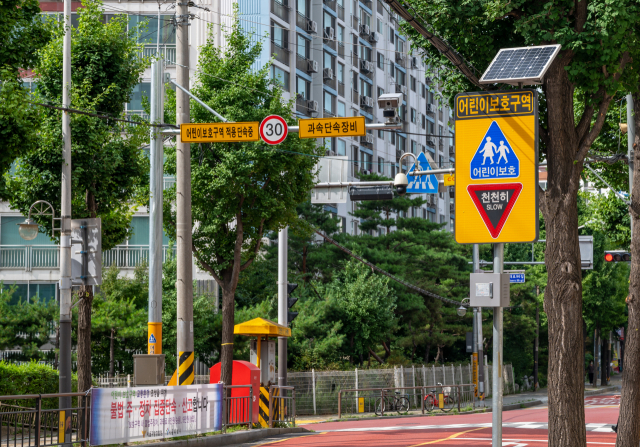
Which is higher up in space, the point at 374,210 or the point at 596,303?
the point at 374,210

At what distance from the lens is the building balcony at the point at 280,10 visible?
144 ft

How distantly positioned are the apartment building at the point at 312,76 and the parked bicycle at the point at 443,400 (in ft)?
38.1

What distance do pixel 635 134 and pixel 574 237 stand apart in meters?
7.73

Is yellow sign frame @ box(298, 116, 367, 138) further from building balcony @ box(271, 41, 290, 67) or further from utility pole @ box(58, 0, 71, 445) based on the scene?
building balcony @ box(271, 41, 290, 67)

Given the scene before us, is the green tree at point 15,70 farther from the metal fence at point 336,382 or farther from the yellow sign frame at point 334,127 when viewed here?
the metal fence at point 336,382

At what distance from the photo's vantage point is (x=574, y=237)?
1071 centimetres

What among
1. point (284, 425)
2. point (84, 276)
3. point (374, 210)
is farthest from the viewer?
point (374, 210)

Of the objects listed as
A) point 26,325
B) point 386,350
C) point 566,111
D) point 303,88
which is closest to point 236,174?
point 26,325

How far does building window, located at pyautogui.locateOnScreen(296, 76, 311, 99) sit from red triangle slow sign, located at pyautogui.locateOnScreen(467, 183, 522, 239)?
134 feet

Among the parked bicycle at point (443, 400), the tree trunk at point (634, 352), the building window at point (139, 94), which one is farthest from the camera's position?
the building window at point (139, 94)

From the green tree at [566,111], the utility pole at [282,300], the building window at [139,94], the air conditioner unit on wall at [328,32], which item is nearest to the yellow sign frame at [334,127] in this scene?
the green tree at [566,111]

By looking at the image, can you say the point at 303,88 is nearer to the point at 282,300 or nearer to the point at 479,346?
the point at 479,346

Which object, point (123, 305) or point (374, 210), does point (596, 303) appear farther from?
point (123, 305)

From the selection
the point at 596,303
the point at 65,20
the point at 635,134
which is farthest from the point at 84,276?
the point at 596,303
